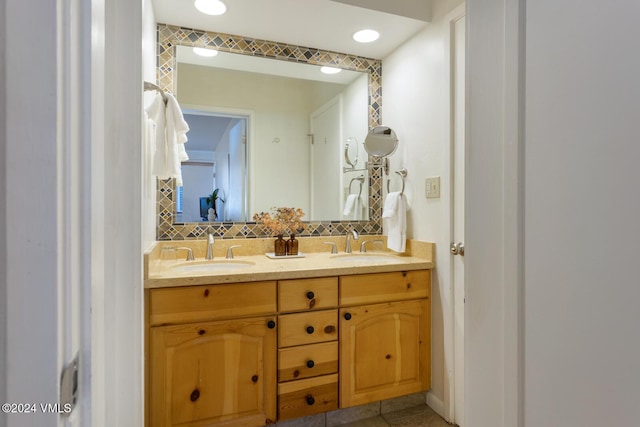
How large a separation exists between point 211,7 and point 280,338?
1.74m

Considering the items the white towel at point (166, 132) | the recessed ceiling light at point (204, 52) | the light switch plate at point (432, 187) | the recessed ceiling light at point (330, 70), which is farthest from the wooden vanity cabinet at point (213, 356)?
the recessed ceiling light at point (330, 70)

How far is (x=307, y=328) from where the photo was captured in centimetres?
153

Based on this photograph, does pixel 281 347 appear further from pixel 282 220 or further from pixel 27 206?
pixel 27 206

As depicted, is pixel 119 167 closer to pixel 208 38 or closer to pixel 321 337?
pixel 321 337

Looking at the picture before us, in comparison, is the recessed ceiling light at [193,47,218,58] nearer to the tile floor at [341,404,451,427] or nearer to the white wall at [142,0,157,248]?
the white wall at [142,0,157,248]

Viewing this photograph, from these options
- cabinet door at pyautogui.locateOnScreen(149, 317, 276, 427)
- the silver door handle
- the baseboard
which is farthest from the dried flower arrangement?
the baseboard

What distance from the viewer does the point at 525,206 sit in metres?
0.64

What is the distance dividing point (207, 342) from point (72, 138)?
1.25 m

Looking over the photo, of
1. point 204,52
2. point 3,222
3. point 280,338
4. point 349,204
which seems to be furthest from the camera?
point 349,204

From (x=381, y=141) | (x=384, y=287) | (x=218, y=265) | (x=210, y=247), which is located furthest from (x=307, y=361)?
(x=381, y=141)

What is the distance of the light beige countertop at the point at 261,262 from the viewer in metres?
1.38

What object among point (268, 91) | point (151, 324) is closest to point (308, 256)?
point (151, 324)

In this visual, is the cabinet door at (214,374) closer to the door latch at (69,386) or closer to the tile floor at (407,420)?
the tile floor at (407,420)

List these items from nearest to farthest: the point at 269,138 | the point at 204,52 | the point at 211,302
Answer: the point at 211,302, the point at 204,52, the point at 269,138
